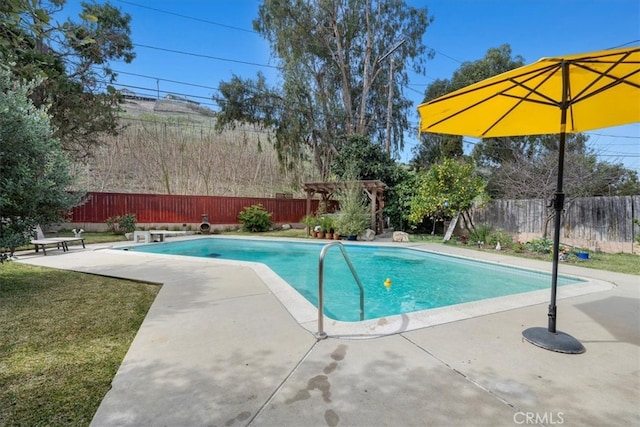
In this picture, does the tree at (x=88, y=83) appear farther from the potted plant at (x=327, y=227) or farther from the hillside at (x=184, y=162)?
the potted plant at (x=327, y=227)

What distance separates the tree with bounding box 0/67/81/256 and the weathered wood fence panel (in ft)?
34.4

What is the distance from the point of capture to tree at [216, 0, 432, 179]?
1494 cm

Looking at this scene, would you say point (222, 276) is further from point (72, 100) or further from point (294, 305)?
point (72, 100)

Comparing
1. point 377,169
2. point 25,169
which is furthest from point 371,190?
point 25,169

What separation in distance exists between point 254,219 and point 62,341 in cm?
1030

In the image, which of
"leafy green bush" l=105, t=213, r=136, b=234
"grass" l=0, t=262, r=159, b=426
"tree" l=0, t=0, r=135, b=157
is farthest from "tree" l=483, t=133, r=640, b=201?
"tree" l=0, t=0, r=135, b=157

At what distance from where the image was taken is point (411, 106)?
55.8ft

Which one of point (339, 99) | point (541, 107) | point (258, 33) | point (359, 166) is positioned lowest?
point (541, 107)

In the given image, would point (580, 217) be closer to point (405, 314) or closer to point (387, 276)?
point (387, 276)

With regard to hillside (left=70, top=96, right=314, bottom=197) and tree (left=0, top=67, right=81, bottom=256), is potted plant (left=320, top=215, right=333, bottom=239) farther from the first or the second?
tree (left=0, top=67, right=81, bottom=256)

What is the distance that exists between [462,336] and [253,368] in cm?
176

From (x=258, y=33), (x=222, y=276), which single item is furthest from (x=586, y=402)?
(x=258, y=33)

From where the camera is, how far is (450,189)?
988 cm

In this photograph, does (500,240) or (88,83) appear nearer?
(500,240)
